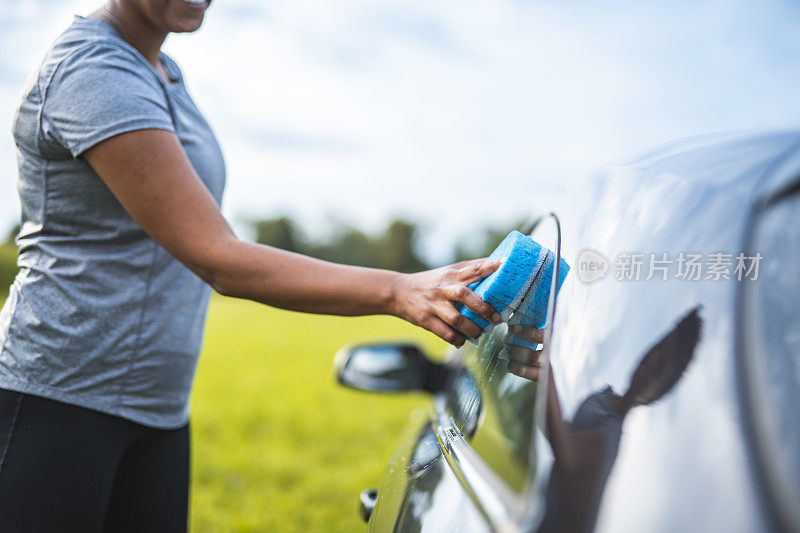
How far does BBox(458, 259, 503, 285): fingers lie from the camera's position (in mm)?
1142

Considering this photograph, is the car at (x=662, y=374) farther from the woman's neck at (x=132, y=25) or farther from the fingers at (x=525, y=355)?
the woman's neck at (x=132, y=25)

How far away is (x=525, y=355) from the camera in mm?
1214

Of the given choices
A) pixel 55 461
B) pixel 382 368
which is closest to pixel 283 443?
pixel 382 368

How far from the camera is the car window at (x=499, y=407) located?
1043mm

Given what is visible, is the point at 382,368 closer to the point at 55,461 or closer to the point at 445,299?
the point at 55,461

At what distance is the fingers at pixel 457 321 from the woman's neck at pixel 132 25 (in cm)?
107

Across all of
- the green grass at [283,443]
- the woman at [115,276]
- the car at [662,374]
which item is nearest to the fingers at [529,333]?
the car at [662,374]

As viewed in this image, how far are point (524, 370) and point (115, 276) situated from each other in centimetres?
99

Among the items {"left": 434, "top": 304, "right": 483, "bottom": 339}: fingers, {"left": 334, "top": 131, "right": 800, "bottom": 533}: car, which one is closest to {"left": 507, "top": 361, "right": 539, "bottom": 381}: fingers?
{"left": 334, "top": 131, "right": 800, "bottom": 533}: car

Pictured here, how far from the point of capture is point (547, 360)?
1069 mm

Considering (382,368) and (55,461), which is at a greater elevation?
(55,461)

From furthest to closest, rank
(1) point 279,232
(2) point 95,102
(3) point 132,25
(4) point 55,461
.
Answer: (1) point 279,232
(3) point 132,25
(4) point 55,461
(2) point 95,102

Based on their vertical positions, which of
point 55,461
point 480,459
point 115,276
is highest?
point 480,459

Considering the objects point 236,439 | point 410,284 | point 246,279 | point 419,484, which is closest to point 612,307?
point 410,284
